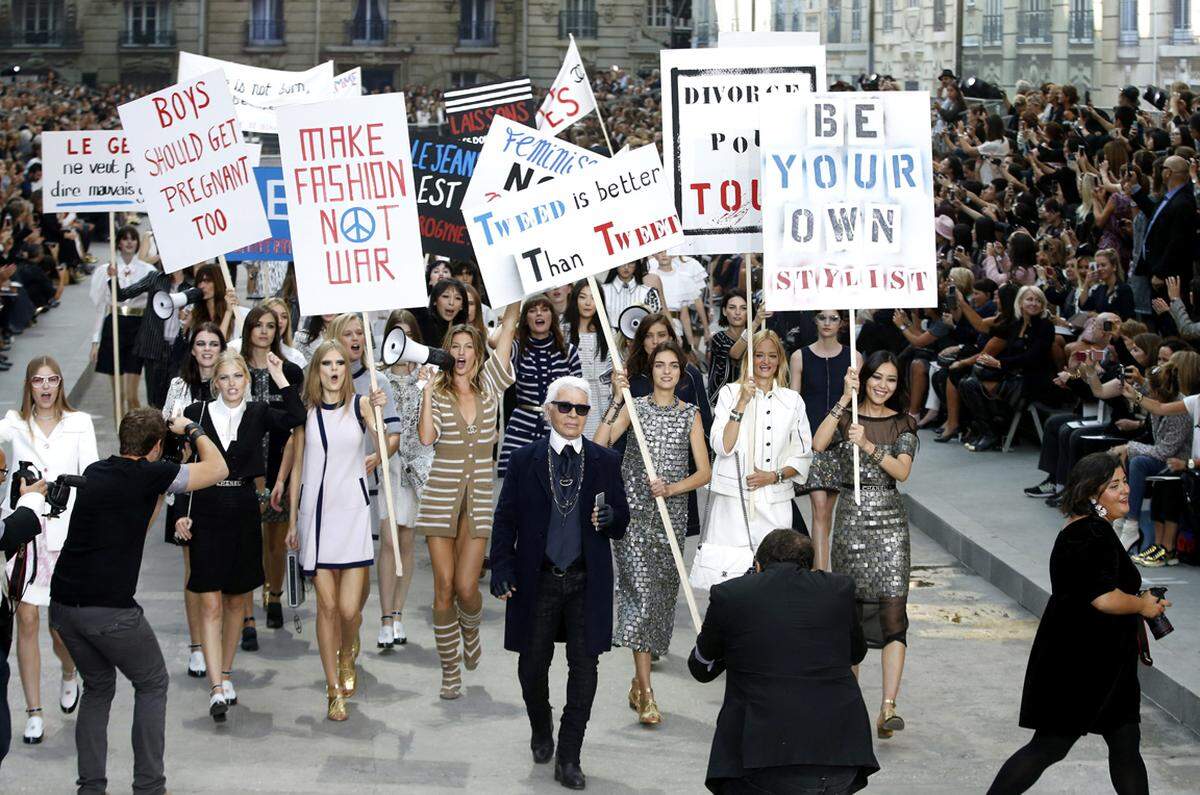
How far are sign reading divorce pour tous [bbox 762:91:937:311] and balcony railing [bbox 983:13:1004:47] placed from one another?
1906 centimetres

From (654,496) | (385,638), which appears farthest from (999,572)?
(385,638)

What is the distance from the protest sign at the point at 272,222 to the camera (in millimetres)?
14828

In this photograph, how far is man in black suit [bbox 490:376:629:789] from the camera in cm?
856

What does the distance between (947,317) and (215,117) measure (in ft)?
24.1

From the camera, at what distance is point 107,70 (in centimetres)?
8594

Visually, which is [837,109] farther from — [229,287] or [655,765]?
[229,287]

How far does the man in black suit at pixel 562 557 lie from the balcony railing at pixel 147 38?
267ft

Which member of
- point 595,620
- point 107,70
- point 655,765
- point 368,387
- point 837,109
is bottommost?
point 655,765

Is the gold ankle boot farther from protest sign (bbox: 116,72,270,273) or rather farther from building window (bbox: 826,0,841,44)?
building window (bbox: 826,0,841,44)

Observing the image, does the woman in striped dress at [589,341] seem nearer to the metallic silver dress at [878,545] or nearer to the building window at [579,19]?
the metallic silver dress at [878,545]

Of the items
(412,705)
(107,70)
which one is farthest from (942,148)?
(107,70)

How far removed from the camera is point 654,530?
31.8 feet

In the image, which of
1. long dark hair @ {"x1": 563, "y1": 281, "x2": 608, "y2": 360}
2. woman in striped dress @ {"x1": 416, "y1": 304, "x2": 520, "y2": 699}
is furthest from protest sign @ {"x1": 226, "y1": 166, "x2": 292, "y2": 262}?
woman in striped dress @ {"x1": 416, "y1": 304, "x2": 520, "y2": 699}

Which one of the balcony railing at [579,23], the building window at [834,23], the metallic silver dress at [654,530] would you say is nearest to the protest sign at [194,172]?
the metallic silver dress at [654,530]
